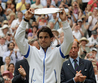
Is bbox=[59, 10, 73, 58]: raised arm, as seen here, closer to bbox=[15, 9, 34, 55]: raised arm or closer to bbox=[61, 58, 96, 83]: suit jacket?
bbox=[15, 9, 34, 55]: raised arm

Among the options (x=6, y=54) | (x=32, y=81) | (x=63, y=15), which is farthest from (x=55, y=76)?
(x=6, y=54)

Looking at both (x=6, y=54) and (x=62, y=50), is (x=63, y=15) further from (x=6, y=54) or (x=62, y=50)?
(x=6, y=54)

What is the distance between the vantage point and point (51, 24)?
45.6 feet

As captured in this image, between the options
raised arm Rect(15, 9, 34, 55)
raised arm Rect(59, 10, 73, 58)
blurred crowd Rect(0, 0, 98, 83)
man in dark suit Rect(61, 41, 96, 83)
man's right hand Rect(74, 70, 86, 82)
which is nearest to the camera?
raised arm Rect(59, 10, 73, 58)

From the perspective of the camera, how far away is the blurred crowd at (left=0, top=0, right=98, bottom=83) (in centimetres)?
1196

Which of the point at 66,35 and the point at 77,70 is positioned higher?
the point at 66,35

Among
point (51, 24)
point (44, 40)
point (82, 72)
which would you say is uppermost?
point (44, 40)

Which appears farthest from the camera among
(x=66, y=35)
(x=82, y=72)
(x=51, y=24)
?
(x=51, y=24)

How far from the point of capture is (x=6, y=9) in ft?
55.6

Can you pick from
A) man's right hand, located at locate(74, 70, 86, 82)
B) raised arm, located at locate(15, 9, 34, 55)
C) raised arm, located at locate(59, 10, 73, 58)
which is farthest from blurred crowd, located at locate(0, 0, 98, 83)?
raised arm, located at locate(15, 9, 34, 55)

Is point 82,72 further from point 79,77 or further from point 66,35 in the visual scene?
point 66,35

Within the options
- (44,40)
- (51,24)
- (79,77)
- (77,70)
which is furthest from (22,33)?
(51,24)

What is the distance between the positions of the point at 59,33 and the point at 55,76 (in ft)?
26.5

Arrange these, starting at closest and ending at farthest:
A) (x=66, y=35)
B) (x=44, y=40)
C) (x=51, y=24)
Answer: (x=66, y=35), (x=44, y=40), (x=51, y=24)
